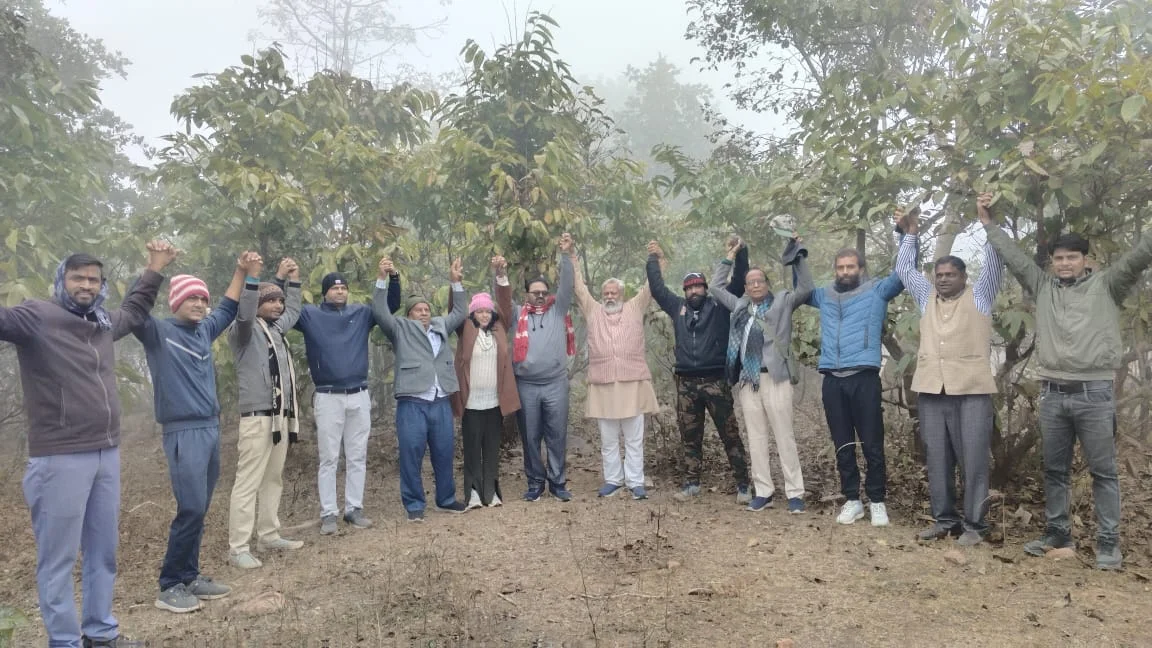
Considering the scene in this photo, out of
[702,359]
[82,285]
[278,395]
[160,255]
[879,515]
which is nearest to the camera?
[82,285]

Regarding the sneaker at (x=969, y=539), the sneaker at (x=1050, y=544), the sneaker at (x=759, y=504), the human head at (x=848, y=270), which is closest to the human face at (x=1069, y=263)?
the human head at (x=848, y=270)

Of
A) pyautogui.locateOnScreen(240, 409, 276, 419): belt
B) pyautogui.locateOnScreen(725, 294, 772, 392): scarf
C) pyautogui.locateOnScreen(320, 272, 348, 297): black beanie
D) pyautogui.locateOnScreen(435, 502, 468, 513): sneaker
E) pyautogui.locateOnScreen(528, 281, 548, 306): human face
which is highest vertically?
pyautogui.locateOnScreen(320, 272, 348, 297): black beanie

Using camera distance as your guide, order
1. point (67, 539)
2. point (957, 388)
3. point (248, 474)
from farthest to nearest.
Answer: point (248, 474), point (957, 388), point (67, 539)

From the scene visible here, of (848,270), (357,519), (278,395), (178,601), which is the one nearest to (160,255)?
(278,395)

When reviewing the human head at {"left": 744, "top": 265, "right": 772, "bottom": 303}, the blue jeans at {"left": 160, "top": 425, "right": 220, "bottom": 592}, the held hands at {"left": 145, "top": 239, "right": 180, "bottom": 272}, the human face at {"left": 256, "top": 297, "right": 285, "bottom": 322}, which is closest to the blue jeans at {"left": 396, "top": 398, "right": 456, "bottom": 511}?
the human face at {"left": 256, "top": 297, "right": 285, "bottom": 322}

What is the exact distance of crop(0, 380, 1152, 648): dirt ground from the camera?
337 centimetres

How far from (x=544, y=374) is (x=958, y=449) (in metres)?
2.81

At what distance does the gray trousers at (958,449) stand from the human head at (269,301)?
13.5ft

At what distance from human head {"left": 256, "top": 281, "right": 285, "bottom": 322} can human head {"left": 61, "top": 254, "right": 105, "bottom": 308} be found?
1.52 metres

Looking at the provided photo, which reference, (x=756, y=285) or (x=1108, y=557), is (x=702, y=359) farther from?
(x=1108, y=557)

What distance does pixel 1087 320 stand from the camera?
4.02 metres

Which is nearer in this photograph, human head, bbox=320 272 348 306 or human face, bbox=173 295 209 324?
human face, bbox=173 295 209 324

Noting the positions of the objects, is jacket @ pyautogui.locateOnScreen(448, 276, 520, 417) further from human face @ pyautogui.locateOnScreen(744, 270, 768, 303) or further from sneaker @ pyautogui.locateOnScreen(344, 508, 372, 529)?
human face @ pyautogui.locateOnScreen(744, 270, 768, 303)

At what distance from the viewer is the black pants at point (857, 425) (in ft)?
16.0
